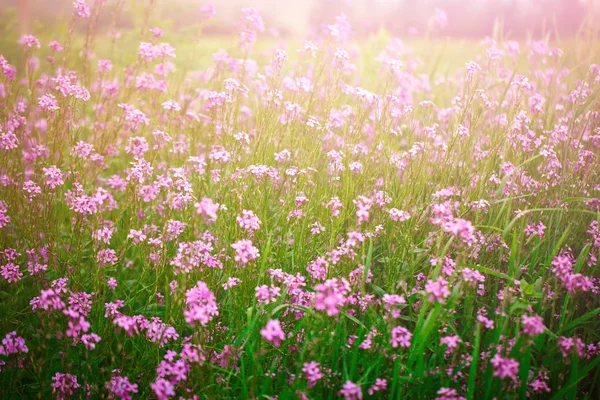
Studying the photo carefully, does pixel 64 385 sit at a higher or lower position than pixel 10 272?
lower

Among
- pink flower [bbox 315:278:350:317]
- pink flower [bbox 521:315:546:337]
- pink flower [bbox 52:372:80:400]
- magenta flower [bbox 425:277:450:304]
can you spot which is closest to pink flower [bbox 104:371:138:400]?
pink flower [bbox 52:372:80:400]

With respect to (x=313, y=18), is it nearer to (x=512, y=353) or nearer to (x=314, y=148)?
(x=314, y=148)

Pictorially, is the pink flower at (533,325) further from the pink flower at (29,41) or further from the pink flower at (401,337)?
the pink flower at (29,41)

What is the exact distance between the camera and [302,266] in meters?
2.59

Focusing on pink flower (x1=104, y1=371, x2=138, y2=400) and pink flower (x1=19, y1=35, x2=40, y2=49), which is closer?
pink flower (x1=104, y1=371, x2=138, y2=400)

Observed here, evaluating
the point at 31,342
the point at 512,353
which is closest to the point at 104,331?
the point at 31,342

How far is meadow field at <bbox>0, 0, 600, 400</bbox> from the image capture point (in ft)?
6.45

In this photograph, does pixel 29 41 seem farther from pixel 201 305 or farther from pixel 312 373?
pixel 312 373

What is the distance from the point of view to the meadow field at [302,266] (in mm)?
1965

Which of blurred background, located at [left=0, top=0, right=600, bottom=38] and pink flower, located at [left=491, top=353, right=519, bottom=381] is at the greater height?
blurred background, located at [left=0, top=0, right=600, bottom=38]

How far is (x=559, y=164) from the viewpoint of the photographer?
283cm

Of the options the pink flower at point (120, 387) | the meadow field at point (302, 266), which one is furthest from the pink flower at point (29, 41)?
the pink flower at point (120, 387)

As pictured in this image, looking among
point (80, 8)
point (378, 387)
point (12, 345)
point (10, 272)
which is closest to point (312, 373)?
point (378, 387)

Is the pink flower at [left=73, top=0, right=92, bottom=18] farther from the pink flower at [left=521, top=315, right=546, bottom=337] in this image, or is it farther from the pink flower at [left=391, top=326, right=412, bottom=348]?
the pink flower at [left=521, top=315, right=546, bottom=337]
